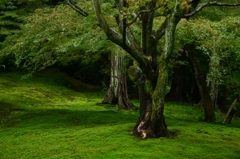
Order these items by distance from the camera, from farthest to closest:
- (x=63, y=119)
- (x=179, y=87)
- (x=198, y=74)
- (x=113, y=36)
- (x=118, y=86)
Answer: (x=179, y=87) < (x=118, y=86) < (x=198, y=74) < (x=63, y=119) < (x=113, y=36)

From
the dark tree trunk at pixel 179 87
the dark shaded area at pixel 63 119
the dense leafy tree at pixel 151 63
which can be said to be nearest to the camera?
the dense leafy tree at pixel 151 63

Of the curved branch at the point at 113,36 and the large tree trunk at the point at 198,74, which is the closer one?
the curved branch at the point at 113,36

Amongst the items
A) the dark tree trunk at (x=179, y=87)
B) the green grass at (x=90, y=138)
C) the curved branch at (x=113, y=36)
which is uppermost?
the curved branch at (x=113, y=36)

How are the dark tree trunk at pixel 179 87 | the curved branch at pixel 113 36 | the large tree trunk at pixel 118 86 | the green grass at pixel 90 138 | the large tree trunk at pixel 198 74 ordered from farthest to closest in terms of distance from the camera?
the dark tree trunk at pixel 179 87 < the large tree trunk at pixel 118 86 < the large tree trunk at pixel 198 74 < the green grass at pixel 90 138 < the curved branch at pixel 113 36


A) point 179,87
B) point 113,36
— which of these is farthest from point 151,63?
point 179,87

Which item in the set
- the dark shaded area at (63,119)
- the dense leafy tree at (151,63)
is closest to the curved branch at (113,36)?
the dense leafy tree at (151,63)

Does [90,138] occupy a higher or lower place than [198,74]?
lower

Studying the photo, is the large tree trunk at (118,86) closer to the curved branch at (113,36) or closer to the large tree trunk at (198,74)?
the large tree trunk at (198,74)

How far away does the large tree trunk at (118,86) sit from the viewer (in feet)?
49.9

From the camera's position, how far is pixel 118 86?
15.7 meters

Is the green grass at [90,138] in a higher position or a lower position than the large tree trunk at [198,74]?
lower

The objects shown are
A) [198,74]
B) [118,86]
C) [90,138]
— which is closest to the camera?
[90,138]

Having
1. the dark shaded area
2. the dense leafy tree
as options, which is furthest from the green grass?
the dense leafy tree

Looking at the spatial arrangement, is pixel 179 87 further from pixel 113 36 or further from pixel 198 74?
pixel 113 36
